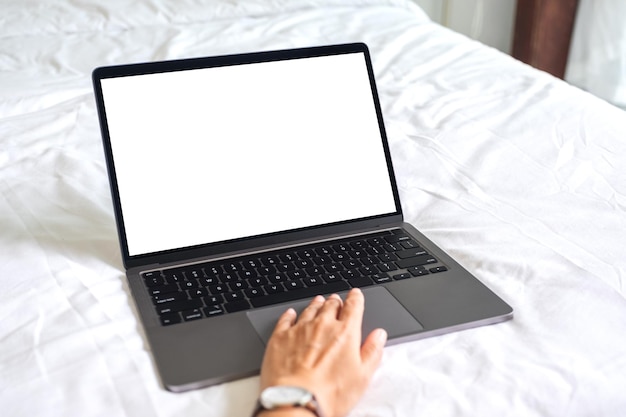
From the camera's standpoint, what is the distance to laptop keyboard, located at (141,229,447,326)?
2.83 feet

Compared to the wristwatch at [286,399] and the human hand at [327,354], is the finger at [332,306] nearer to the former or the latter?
the human hand at [327,354]

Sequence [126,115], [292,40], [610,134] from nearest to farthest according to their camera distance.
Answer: [126,115] < [610,134] < [292,40]

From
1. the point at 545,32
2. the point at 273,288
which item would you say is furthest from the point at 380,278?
the point at 545,32

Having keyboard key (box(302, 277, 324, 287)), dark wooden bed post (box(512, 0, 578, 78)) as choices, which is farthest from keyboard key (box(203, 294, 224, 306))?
dark wooden bed post (box(512, 0, 578, 78))

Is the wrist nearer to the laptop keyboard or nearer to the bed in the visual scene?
the bed

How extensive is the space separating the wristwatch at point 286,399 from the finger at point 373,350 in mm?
78

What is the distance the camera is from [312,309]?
81cm

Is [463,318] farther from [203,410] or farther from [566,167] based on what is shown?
[566,167]

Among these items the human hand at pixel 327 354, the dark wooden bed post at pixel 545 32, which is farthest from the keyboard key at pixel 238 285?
the dark wooden bed post at pixel 545 32

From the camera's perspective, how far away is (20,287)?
3.01 ft

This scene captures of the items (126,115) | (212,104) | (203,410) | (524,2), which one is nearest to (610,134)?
(212,104)

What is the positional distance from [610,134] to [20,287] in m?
0.98

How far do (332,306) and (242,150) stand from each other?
29 cm

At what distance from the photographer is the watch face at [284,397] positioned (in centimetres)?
67
